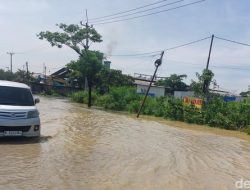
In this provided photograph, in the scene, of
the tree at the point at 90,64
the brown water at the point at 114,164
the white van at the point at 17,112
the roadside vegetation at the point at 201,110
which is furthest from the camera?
the tree at the point at 90,64

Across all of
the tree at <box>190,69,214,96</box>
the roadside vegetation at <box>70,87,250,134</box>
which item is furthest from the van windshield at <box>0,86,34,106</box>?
the tree at <box>190,69,214,96</box>

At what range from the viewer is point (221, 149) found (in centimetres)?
1363

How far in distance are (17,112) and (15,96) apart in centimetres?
108

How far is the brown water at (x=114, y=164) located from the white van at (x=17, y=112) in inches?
13.0

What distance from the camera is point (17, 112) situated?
11.2 m

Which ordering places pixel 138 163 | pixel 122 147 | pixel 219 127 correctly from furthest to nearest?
pixel 219 127 < pixel 122 147 < pixel 138 163

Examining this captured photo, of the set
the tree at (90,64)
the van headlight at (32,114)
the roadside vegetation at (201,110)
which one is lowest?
the roadside vegetation at (201,110)

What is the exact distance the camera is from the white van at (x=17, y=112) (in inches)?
432

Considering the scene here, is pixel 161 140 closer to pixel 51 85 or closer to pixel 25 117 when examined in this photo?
pixel 25 117

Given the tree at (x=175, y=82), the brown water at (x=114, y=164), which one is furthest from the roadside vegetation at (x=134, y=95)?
the brown water at (x=114, y=164)

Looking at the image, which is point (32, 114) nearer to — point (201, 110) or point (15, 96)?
point (15, 96)

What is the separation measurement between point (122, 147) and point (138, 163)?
106 inches

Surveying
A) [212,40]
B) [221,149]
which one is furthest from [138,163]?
[212,40]

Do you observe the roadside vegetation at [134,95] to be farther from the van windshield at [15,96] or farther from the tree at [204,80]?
the van windshield at [15,96]
